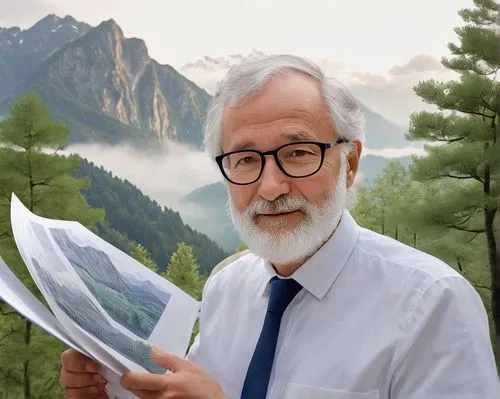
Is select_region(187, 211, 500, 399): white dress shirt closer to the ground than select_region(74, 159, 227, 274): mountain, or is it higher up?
higher up

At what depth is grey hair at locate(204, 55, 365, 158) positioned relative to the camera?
3.08ft

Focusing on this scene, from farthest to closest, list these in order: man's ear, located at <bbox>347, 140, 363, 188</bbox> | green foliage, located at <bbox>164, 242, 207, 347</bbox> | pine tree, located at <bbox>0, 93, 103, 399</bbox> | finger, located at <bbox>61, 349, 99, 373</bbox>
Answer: green foliage, located at <bbox>164, 242, 207, 347</bbox> < pine tree, located at <bbox>0, 93, 103, 399</bbox> < man's ear, located at <bbox>347, 140, 363, 188</bbox> < finger, located at <bbox>61, 349, 99, 373</bbox>

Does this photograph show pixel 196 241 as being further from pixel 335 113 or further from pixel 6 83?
pixel 335 113

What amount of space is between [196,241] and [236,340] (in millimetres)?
36277

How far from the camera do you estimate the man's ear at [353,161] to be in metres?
1.02

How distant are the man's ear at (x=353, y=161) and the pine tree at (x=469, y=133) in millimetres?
7247

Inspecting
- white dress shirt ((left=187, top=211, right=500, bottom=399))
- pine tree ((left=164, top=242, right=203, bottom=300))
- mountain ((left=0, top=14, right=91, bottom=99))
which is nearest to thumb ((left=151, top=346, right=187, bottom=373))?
white dress shirt ((left=187, top=211, right=500, bottom=399))

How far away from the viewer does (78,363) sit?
2.98 feet

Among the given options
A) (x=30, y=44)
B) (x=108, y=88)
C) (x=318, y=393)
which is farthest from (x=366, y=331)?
(x=30, y=44)

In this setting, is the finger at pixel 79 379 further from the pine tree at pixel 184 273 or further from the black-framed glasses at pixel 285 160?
the pine tree at pixel 184 273

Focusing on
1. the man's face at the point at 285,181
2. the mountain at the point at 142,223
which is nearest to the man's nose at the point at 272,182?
the man's face at the point at 285,181

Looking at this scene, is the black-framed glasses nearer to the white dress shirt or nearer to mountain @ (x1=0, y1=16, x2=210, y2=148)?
the white dress shirt

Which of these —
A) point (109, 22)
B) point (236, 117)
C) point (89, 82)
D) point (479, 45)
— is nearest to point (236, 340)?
point (236, 117)

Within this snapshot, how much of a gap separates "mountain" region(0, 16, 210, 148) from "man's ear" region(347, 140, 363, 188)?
46.2 m
